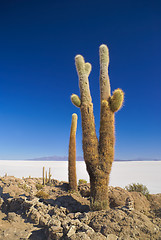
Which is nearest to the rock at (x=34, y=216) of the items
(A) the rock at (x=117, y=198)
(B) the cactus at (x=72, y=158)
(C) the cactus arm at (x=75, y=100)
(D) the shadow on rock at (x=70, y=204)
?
(D) the shadow on rock at (x=70, y=204)

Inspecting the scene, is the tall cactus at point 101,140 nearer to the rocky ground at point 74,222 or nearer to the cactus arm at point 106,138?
the cactus arm at point 106,138

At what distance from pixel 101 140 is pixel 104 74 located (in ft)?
11.0

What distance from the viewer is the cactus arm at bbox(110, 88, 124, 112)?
8672mm

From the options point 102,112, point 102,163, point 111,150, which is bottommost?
point 102,163

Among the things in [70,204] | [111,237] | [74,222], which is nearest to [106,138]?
[74,222]

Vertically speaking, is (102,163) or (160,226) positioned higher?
(102,163)

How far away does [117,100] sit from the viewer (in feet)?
28.5

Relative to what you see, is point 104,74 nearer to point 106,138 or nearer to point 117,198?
point 106,138

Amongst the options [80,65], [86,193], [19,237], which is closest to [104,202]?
[19,237]

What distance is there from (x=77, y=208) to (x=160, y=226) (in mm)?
3767

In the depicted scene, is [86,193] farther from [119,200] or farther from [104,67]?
[104,67]

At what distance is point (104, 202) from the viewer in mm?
8352

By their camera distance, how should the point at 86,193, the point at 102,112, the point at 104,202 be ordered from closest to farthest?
the point at 104,202 < the point at 102,112 < the point at 86,193

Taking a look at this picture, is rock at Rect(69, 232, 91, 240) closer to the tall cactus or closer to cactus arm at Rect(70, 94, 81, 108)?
the tall cactus
